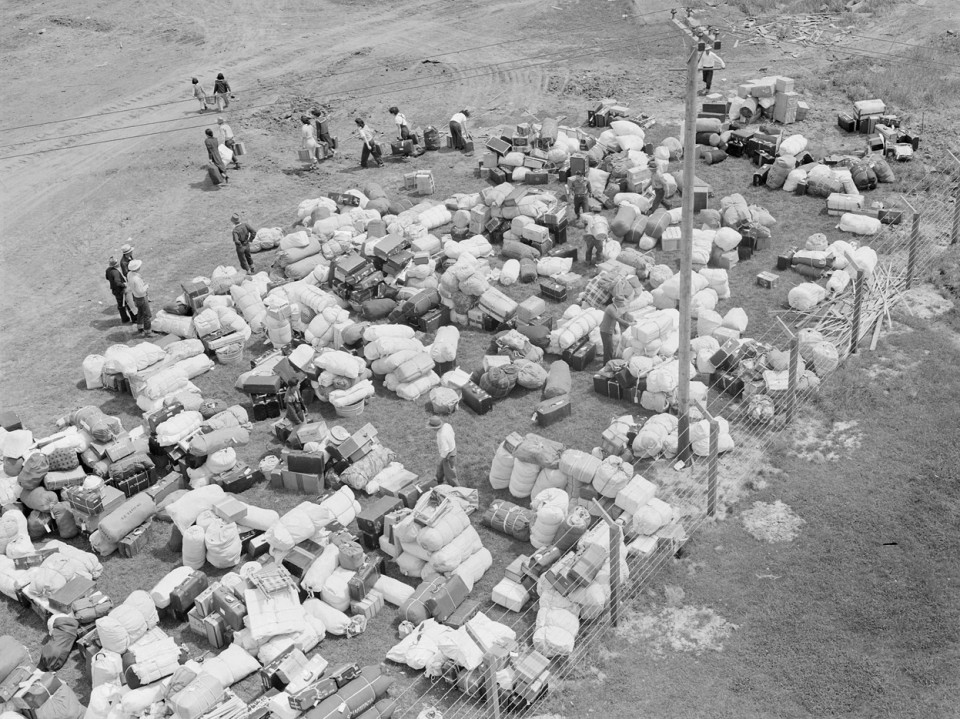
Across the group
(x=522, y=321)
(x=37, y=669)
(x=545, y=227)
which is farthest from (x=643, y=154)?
(x=37, y=669)

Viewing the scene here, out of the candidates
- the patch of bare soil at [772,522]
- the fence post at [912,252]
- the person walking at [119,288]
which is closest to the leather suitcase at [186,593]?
the patch of bare soil at [772,522]

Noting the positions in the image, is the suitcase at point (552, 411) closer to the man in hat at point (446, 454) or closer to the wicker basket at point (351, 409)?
the man in hat at point (446, 454)

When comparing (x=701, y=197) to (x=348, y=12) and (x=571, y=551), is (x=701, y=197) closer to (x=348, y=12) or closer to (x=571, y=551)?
(x=571, y=551)

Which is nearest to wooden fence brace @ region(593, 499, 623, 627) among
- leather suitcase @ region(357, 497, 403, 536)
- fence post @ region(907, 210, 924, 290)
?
leather suitcase @ region(357, 497, 403, 536)

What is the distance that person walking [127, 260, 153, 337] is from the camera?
57.7 feet

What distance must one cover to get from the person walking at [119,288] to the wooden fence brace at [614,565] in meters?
10.9

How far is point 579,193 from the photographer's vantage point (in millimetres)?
19922

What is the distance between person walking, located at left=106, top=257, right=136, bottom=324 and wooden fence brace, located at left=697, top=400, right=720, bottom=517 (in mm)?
11076

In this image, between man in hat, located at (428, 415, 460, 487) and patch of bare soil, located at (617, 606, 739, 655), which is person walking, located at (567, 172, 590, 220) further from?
patch of bare soil, located at (617, 606, 739, 655)

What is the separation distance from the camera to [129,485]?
45.1ft

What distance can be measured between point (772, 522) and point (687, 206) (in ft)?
13.6

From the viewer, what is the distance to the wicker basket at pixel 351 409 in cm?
1511

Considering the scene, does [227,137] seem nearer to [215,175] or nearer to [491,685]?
[215,175]

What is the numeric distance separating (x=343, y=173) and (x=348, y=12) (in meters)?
13.4
